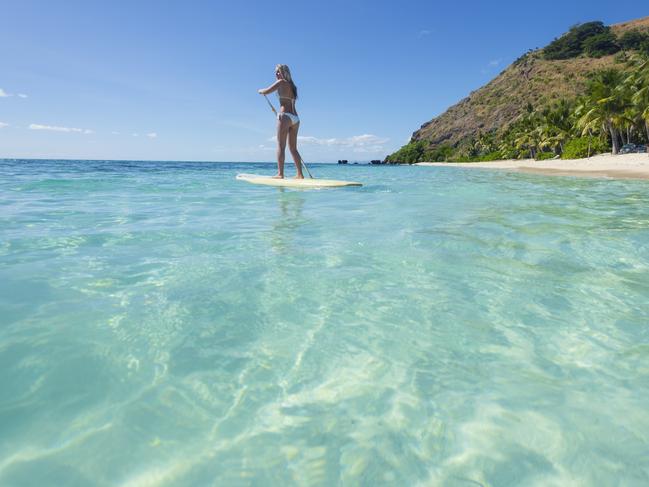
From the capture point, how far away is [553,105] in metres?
94.2

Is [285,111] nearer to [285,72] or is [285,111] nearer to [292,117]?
[292,117]

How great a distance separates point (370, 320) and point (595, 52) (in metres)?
155

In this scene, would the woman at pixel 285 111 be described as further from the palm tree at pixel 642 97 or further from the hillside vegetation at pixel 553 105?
the hillside vegetation at pixel 553 105

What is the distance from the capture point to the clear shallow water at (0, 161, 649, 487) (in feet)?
5.06

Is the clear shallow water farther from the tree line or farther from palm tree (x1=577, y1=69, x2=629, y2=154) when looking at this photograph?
palm tree (x1=577, y1=69, x2=629, y2=154)

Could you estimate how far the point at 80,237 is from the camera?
5.45 meters

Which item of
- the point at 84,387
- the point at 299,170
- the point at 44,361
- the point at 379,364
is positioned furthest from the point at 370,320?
the point at 299,170

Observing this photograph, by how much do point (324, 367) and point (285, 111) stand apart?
38.5 ft

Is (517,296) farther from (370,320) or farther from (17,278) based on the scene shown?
(17,278)

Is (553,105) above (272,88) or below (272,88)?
above

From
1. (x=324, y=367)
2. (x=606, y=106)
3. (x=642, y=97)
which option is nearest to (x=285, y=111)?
(x=324, y=367)

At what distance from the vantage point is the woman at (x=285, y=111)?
40.6 feet

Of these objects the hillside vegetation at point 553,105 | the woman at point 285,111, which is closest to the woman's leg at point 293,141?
the woman at point 285,111

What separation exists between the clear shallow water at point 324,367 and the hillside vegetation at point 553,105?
5000 centimetres
